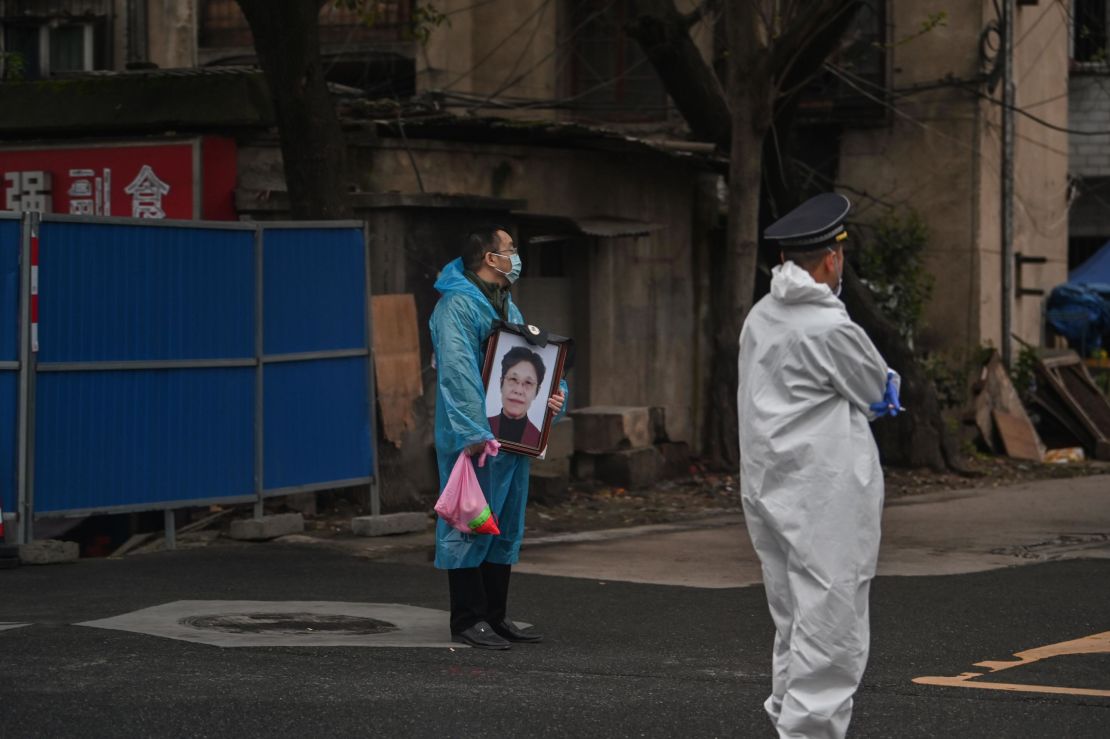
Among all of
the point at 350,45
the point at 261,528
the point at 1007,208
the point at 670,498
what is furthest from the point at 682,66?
the point at 350,45

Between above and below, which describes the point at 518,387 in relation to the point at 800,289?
below

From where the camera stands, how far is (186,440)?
10.9 m

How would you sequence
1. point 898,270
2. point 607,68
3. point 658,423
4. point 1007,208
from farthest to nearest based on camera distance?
1. point 607,68
2. point 1007,208
3. point 898,270
4. point 658,423

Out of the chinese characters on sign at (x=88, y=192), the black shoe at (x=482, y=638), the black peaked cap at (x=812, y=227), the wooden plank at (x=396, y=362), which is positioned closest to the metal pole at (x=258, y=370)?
the wooden plank at (x=396, y=362)

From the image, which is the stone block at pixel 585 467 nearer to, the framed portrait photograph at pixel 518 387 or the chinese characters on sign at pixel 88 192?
the chinese characters on sign at pixel 88 192

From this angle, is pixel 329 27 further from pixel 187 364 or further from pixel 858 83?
pixel 187 364

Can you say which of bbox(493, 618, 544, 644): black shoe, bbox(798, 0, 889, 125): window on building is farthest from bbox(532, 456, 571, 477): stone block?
bbox(493, 618, 544, 644): black shoe

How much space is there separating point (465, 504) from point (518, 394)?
2.29 feet

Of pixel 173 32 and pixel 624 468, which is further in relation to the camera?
pixel 173 32

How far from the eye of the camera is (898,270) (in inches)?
781

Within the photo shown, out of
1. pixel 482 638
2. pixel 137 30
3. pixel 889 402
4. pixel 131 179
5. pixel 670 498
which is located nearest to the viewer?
pixel 889 402

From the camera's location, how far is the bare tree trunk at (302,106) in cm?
1234

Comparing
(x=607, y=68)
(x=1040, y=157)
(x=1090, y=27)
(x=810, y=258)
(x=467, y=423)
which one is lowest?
(x=467, y=423)

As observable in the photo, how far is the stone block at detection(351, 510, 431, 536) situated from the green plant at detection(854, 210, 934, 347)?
865 centimetres
